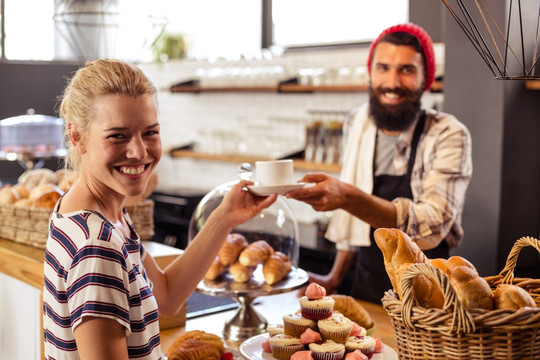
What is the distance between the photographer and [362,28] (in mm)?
4691

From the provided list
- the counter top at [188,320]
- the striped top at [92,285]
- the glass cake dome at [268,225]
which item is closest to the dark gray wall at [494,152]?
the counter top at [188,320]

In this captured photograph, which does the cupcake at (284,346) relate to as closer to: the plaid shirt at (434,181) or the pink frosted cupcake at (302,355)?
the pink frosted cupcake at (302,355)

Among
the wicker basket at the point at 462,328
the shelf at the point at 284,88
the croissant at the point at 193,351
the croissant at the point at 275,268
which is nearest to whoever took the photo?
the wicker basket at the point at 462,328

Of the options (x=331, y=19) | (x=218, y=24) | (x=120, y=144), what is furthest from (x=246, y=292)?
(x=218, y=24)

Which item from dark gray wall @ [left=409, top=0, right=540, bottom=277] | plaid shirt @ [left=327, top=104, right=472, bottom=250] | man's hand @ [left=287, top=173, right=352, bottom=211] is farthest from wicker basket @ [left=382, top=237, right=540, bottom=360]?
dark gray wall @ [left=409, top=0, right=540, bottom=277]

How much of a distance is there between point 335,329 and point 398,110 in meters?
1.45

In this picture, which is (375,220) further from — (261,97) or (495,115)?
(261,97)

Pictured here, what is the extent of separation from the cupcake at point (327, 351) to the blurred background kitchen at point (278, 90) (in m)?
1.37

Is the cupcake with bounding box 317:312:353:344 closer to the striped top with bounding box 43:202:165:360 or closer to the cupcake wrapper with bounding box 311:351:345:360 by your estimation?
the cupcake wrapper with bounding box 311:351:345:360

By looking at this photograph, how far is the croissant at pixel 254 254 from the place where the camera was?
200cm

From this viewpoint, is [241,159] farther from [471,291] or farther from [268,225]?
[471,291]

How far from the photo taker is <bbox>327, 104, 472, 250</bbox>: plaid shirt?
8.12ft

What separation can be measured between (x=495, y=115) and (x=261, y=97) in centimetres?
244

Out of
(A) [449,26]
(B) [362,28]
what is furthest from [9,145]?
(A) [449,26]
